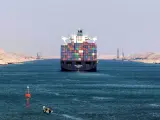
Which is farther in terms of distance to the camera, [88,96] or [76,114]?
[88,96]

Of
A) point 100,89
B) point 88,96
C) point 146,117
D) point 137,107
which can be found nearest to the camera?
point 146,117

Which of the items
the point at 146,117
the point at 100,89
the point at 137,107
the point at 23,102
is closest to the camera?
the point at 146,117

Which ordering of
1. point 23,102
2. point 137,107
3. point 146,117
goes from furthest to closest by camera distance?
point 23,102, point 137,107, point 146,117

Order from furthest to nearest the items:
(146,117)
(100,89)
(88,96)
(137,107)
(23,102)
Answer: (100,89) → (88,96) → (23,102) → (137,107) → (146,117)

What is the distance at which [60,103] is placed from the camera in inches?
4454

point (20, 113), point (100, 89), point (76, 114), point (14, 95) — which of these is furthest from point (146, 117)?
point (100, 89)

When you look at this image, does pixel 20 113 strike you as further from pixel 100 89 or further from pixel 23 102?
pixel 100 89

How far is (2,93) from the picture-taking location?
136 meters

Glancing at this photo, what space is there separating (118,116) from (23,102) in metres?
27.7

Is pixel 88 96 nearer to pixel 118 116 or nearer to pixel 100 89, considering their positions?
pixel 100 89

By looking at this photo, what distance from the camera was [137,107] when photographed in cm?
10750

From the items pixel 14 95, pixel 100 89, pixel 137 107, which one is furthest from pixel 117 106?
pixel 100 89

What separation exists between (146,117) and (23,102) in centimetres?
3179

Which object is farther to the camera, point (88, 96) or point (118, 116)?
point (88, 96)
